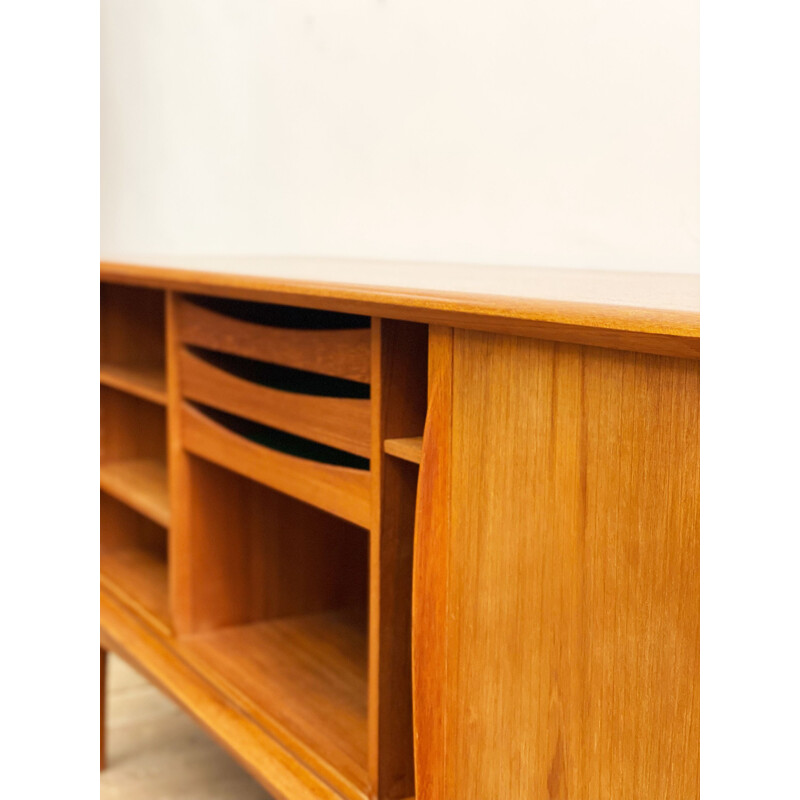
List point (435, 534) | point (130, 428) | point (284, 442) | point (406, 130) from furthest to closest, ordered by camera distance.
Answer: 1. point (130, 428)
2. point (406, 130)
3. point (284, 442)
4. point (435, 534)

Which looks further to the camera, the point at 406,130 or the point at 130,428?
the point at 130,428

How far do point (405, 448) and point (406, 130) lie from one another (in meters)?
1.16

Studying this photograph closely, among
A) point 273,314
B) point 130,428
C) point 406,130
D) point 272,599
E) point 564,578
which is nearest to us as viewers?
point 564,578

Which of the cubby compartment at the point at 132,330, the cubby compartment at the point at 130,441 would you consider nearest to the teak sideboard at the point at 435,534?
the cubby compartment at the point at 130,441

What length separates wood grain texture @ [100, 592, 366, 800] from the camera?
1338mm

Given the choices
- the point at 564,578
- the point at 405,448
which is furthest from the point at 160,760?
the point at 564,578

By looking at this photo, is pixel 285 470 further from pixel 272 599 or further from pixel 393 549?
pixel 272 599

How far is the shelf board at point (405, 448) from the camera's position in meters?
1.16

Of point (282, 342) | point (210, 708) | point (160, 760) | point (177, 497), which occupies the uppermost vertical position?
point (282, 342)

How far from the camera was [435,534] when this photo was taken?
107cm

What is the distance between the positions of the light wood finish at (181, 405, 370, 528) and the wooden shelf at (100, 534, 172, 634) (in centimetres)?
36

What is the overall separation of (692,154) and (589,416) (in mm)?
768
